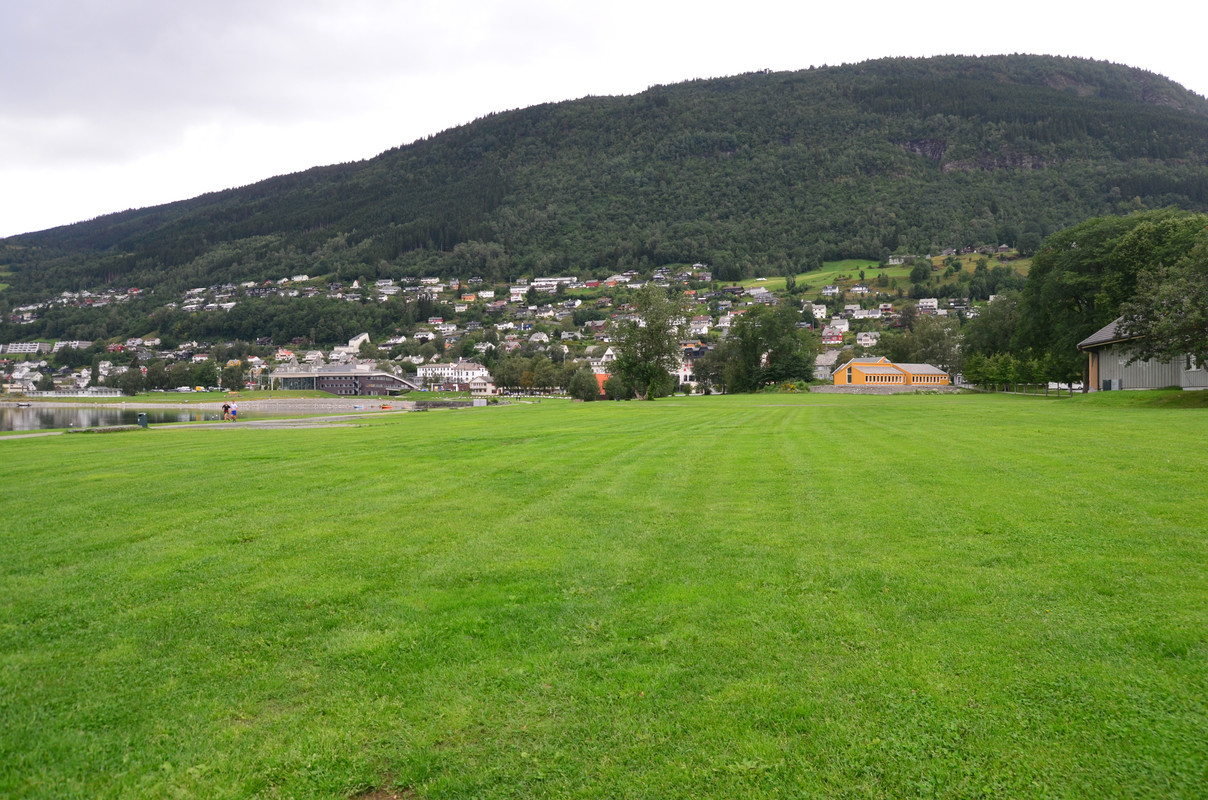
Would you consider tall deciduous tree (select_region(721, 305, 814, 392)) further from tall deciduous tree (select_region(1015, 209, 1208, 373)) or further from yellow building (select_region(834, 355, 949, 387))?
tall deciduous tree (select_region(1015, 209, 1208, 373))

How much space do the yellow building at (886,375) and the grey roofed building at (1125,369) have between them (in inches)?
2480

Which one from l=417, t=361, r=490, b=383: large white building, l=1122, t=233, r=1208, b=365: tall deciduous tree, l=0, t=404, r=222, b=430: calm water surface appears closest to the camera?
l=1122, t=233, r=1208, b=365: tall deciduous tree

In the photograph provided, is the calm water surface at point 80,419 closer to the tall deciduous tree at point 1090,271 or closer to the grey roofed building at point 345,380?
the tall deciduous tree at point 1090,271

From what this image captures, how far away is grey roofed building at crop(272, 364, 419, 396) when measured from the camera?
6196 inches

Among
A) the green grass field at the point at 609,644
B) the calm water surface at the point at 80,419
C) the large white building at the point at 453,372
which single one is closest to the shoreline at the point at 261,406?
the calm water surface at the point at 80,419

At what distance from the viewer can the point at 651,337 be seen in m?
70.9

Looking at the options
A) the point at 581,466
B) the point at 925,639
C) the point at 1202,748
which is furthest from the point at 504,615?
the point at 581,466

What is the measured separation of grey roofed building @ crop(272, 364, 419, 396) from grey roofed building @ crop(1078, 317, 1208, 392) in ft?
462

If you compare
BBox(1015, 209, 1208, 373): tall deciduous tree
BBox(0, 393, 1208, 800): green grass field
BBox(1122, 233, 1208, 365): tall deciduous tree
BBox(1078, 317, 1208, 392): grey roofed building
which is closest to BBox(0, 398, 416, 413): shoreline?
BBox(1078, 317, 1208, 392): grey roofed building

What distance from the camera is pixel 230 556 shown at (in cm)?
739

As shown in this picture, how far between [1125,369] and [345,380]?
149m

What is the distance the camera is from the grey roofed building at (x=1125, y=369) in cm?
4262

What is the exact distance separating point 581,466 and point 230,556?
8123mm

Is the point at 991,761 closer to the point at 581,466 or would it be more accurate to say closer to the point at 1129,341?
the point at 581,466
